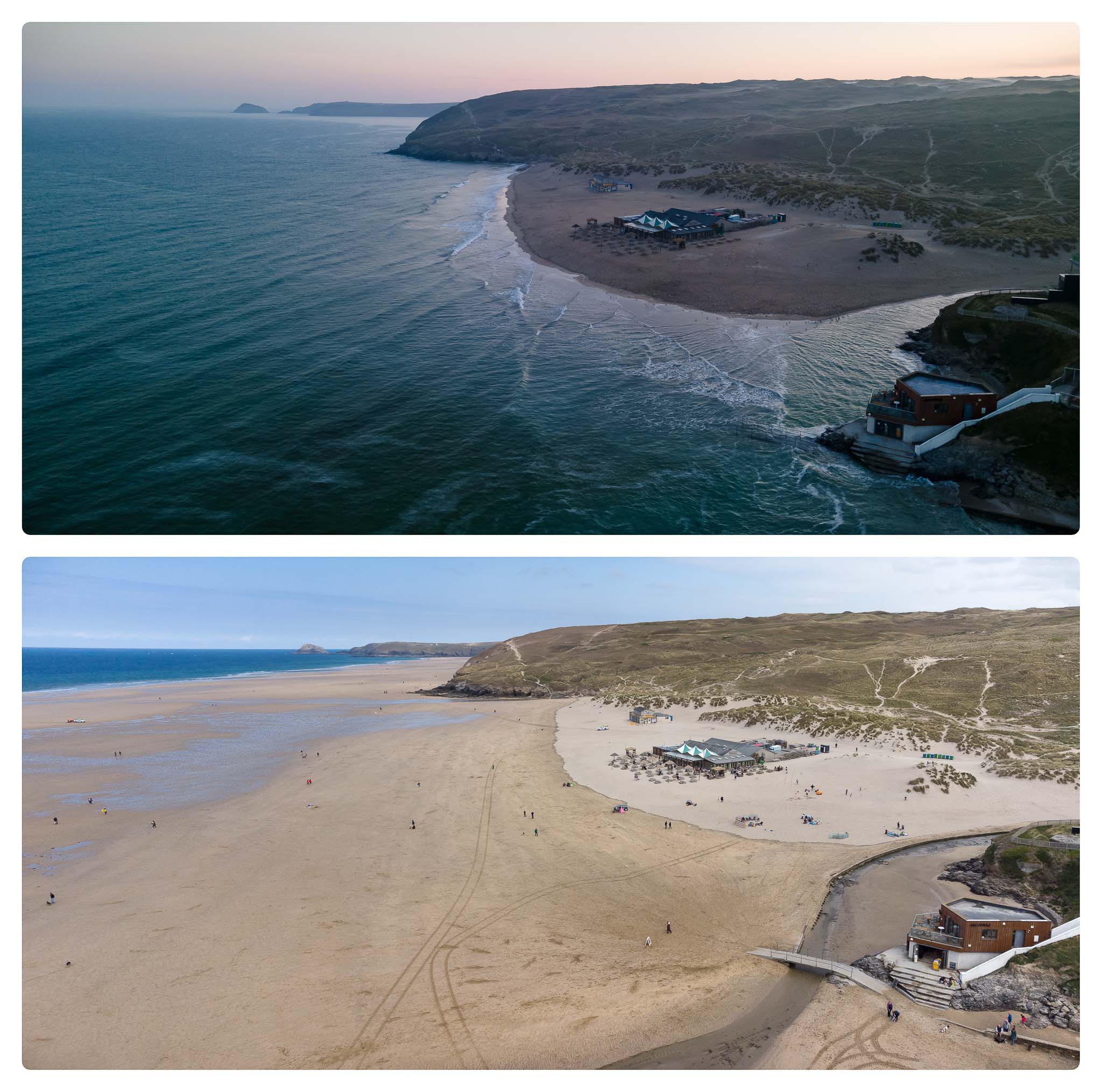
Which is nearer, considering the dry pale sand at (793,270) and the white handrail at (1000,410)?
the white handrail at (1000,410)

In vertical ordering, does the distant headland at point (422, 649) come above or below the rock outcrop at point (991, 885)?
below

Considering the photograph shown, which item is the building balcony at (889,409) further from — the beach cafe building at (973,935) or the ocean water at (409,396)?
the beach cafe building at (973,935)

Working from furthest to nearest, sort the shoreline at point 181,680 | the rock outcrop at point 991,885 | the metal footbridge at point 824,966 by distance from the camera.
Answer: the shoreline at point 181,680
the rock outcrop at point 991,885
the metal footbridge at point 824,966

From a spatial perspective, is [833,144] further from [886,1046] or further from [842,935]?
[886,1046]

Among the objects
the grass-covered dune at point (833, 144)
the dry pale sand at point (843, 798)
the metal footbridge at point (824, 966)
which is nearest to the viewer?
the metal footbridge at point (824, 966)

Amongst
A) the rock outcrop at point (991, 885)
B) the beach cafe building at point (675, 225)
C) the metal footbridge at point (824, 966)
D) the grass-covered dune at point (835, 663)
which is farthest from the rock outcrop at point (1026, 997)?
the beach cafe building at point (675, 225)

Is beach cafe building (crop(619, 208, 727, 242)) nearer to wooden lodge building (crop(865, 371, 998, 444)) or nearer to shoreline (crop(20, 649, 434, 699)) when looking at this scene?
wooden lodge building (crop(865, 371, 998, 444))

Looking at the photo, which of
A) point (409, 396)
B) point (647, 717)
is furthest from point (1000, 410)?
point (409, 396)

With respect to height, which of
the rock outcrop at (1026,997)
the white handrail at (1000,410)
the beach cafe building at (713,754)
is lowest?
the beach cafe building at (713,754)
